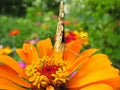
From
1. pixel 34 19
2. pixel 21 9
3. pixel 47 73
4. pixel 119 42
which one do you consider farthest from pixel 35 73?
pixel 21 9

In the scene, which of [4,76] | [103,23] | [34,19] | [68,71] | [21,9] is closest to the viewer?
[4,76]

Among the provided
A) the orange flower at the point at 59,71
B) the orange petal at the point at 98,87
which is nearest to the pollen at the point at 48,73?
the orange flower at the point at 59,71

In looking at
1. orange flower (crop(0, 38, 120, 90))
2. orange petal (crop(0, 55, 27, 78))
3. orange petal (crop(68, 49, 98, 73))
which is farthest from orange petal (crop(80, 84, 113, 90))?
orange petal (crop(0, 55, 27, 78))

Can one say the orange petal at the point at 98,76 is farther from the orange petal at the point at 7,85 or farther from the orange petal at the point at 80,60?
the orange petal at the point at 7,85

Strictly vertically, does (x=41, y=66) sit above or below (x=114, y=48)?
above

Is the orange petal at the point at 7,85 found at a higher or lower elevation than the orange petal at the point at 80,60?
lower

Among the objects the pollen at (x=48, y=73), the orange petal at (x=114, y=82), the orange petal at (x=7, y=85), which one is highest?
the orange petal at (x=114, y=82)

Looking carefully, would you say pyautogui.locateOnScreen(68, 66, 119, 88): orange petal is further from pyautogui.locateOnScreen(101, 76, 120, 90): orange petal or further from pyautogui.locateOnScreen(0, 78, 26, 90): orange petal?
pyautogui.locateOnScreen(0, 78, 26, 90): orange petal

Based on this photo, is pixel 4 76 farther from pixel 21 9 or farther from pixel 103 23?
pixel 21 9
